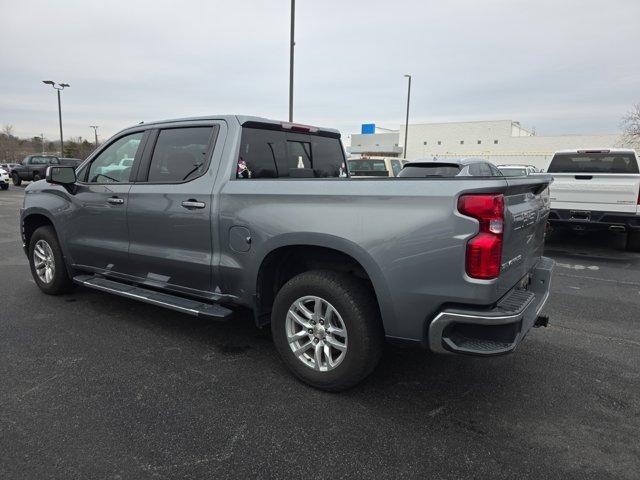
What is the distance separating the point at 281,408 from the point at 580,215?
7.21m

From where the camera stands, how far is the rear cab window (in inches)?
152

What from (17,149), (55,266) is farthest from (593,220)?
(17,149)

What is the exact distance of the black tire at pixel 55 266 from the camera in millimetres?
5164

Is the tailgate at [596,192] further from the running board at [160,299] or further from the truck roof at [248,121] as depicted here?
the running board at [160,299]

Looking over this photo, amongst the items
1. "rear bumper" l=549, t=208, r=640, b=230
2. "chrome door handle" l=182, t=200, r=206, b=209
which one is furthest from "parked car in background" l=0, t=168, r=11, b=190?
"rear bumper" l=549, t=208, r=640, b=230

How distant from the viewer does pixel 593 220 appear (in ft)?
26.5

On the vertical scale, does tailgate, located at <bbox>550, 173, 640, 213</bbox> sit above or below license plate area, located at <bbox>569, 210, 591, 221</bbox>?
above

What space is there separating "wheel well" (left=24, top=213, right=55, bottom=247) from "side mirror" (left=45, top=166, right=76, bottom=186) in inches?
36.2

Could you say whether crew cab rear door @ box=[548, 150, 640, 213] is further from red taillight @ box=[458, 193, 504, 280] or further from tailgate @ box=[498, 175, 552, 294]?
red taillight @ box=[458, 193, 504, 280]

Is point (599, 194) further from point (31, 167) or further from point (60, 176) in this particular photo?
point (31, 167)

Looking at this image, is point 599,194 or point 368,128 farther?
point 368,128

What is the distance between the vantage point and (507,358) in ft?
12.6

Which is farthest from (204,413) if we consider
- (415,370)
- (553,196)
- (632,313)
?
(553,196)

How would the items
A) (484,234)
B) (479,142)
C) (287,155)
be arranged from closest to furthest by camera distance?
(484,234) → (287,155) → (479,142)
